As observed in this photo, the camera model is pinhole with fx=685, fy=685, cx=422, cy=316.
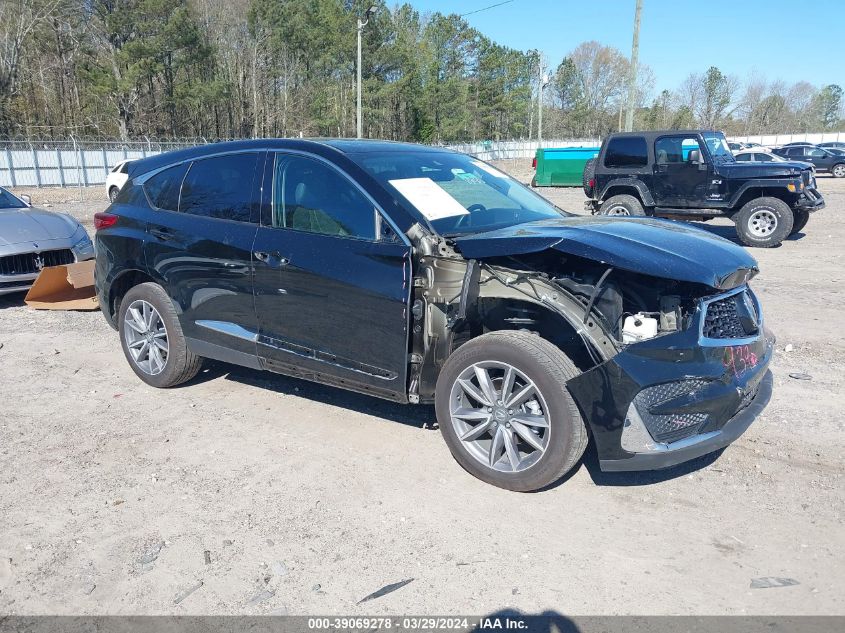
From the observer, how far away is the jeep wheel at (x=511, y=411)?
3.39 metres

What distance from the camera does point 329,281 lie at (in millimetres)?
4117

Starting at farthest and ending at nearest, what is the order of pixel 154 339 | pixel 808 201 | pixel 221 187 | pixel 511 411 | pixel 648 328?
1. pixel 808 201
2. pixel 154 339
3. pixel 221 187
4. pixel 511 411
5. pixel 648 328

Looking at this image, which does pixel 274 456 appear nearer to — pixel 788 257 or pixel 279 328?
pixel 279 328

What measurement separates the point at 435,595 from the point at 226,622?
858 millimetres

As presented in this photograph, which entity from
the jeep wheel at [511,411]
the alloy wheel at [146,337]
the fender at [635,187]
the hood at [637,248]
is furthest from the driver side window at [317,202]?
the fender at [635,187]

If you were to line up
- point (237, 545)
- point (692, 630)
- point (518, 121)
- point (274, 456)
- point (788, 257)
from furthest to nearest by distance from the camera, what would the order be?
point (518, 121) → point (788, 257) → point (274, 456) → point (237, 545) → point (692, 630)

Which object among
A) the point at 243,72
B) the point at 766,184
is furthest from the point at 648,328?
the point at 243,72

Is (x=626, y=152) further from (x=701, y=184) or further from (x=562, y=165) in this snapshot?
(x=562, y=165)

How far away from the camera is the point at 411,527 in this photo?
11.2ft

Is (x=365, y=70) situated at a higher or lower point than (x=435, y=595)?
higher

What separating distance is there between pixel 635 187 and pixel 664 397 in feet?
35.5

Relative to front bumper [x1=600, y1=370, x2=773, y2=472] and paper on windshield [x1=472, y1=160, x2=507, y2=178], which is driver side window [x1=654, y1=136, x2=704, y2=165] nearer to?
paper on windshield [x1=472, y1=160, x2=507, y2=178]

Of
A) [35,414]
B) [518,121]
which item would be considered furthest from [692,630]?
[518,121]

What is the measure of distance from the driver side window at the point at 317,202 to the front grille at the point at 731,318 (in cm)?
188
